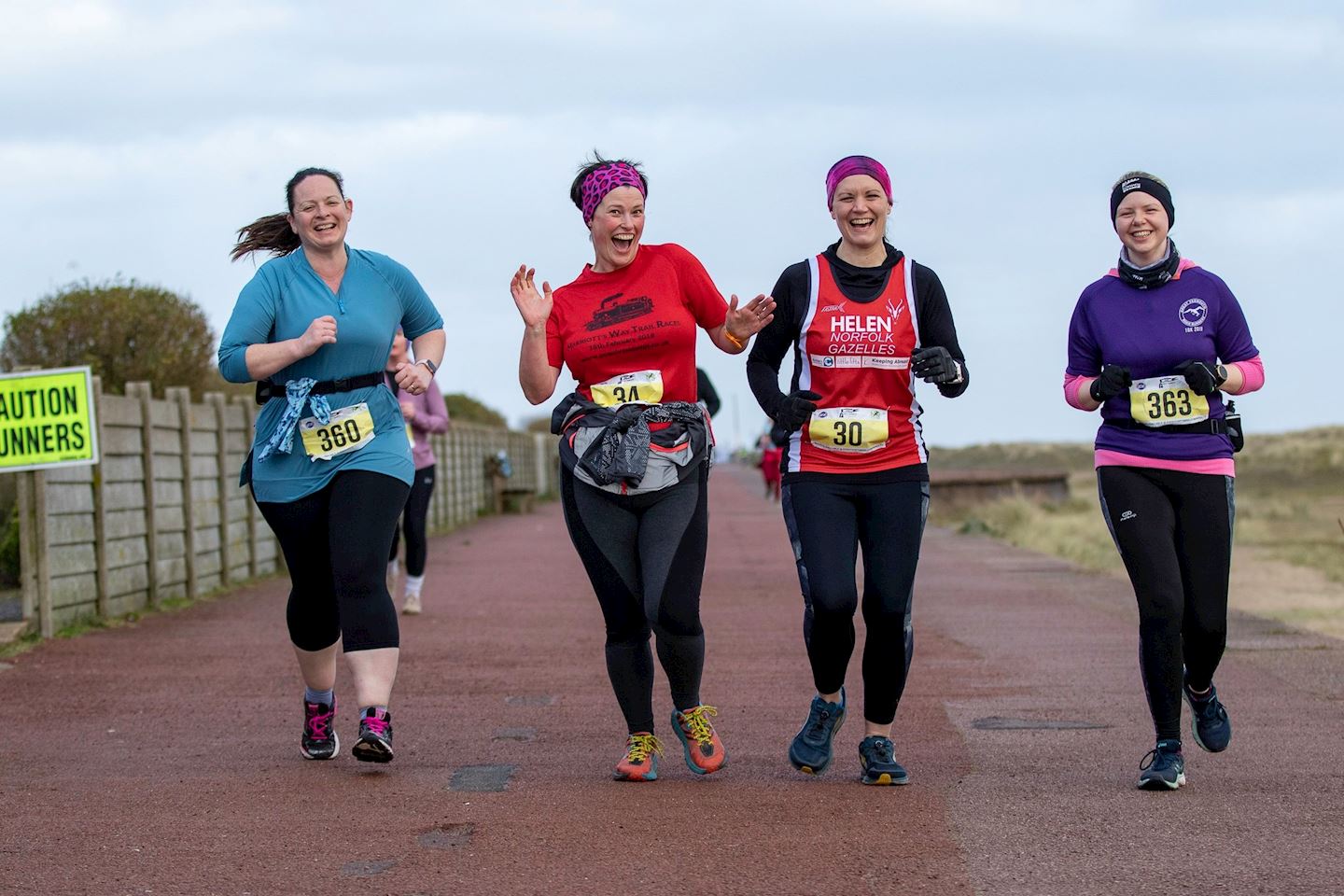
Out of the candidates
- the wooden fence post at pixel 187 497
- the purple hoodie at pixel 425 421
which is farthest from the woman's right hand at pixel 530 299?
the wooden fence post at pixel 187 497

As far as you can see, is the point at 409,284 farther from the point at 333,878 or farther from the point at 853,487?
the point at 333,878

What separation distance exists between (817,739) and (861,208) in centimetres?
193

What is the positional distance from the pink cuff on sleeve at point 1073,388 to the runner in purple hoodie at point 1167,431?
0.04 feet

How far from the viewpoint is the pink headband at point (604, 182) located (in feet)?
21.2

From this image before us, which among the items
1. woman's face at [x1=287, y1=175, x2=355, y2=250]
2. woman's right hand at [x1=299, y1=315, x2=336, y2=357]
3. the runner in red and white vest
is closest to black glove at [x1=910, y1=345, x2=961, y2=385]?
the runner in red and white vest

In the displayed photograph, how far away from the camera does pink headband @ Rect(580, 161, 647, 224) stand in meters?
6.46

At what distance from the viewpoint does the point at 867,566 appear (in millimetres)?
6367

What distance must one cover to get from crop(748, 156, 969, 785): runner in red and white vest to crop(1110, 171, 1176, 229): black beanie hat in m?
0.79

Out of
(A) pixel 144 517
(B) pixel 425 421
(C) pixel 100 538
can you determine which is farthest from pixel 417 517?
(A) pixel 144 517

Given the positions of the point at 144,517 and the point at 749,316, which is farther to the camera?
the point at 144,517

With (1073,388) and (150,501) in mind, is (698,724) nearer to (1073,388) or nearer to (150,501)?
(1073,388)

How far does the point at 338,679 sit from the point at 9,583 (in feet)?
25.3

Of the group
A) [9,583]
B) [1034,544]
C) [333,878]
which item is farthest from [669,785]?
[1034,544]

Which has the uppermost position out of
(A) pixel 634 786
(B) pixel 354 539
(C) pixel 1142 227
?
(C) pixel 1142 227
